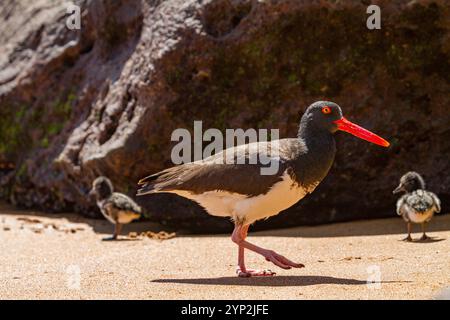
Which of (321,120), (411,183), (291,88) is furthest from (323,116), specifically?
(291,88)

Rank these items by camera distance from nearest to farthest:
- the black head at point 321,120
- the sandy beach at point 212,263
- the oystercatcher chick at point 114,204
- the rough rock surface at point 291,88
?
1. the sandy beach at point 212,263
2. the black head at point 321,120
3. the rough rock surface at point 291,88
4. the oystercatcher chick at point 114,204

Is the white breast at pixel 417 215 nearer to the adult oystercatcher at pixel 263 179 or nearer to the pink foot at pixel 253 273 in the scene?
the adult oystercatcher at pixel 263 179

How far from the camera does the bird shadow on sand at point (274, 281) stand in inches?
263

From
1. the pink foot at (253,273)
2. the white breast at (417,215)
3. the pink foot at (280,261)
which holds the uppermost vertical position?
the white breast at (417,215)

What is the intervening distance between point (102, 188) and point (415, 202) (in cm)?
412

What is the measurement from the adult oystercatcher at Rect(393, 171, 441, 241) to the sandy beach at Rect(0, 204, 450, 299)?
Result: 0.82 feet

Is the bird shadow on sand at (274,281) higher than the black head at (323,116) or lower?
lower

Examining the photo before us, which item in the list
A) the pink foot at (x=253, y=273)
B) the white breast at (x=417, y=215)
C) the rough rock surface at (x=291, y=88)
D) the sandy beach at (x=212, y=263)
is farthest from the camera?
the rough rock surface at (x=291, y=88)

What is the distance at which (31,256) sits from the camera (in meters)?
9.09

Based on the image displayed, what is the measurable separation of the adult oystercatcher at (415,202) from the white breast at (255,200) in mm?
2017

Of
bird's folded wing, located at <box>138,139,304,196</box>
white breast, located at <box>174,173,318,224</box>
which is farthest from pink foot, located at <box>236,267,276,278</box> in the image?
bird's folded wing, located at <box>138,139,304,196</box>

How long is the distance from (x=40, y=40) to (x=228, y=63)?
14.1 feet

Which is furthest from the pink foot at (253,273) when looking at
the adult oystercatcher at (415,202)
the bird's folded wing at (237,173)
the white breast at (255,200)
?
the adult oystercatcher at (415,202)
